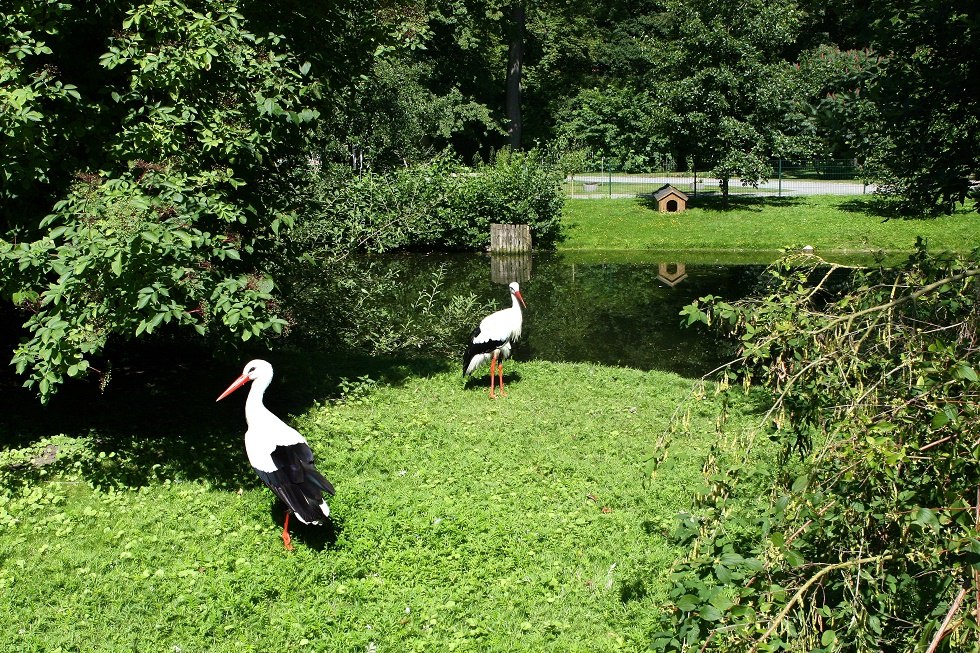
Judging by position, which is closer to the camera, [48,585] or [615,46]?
[48,585]

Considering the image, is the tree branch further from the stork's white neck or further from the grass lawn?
the grass lawn

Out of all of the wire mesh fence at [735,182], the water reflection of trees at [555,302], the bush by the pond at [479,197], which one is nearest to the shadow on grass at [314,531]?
the water reflection of trees at [555,302]

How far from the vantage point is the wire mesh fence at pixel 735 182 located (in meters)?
38.7

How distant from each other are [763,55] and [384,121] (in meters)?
14.8

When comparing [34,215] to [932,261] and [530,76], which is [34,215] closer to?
[932,261]

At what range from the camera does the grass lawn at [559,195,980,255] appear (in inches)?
1120

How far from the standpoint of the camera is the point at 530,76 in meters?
48.6

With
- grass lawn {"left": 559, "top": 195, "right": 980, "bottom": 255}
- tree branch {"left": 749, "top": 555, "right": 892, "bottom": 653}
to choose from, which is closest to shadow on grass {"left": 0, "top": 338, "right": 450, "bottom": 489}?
tree branch {"left": 749, "top": 555, "right": 892, "bottom": 653}

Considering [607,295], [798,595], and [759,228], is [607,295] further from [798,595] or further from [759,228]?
[798,595]

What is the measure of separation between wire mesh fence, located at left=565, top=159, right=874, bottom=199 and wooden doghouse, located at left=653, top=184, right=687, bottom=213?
10.2 ft

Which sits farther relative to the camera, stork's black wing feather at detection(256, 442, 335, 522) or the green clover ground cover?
stork's black wing feather at detection(256, 442, 335, 522)

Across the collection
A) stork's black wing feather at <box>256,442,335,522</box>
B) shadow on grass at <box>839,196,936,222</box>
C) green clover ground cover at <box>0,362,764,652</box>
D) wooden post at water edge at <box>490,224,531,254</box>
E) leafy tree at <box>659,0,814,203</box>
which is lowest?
green clover ground cover at <box>0,362,764,652</box>

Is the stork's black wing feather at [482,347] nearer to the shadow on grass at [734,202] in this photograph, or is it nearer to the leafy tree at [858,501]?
the leafy tree at [858,501]

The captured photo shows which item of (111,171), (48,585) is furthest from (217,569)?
(111,171)
